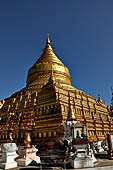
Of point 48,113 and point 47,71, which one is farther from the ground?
point 47,71

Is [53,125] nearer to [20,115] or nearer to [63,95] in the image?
[63,95]

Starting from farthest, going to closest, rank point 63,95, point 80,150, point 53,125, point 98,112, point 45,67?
1. point 45,67
2. point 98,112
3. point 63,95
4. point 53,125
5. point 80,150

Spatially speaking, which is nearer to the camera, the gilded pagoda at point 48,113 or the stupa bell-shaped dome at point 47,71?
the gilded pagoda at point 48,113

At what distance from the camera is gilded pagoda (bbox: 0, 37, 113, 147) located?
18.4m

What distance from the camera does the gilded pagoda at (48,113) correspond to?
18391 millimetres

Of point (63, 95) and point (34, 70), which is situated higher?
point (34, 70)

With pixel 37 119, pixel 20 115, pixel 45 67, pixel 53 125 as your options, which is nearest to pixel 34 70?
pixel 45 67

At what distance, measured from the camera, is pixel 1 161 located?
8.70 meters

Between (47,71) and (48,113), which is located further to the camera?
(47,71)

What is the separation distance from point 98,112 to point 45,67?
15377 millimetres

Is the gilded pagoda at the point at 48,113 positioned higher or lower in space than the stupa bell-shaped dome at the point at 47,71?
lower

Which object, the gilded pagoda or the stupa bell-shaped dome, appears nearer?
the gilded pagoda

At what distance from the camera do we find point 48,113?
1998 cm

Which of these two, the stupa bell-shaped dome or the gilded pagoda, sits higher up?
the stupa bell-shaped dome
